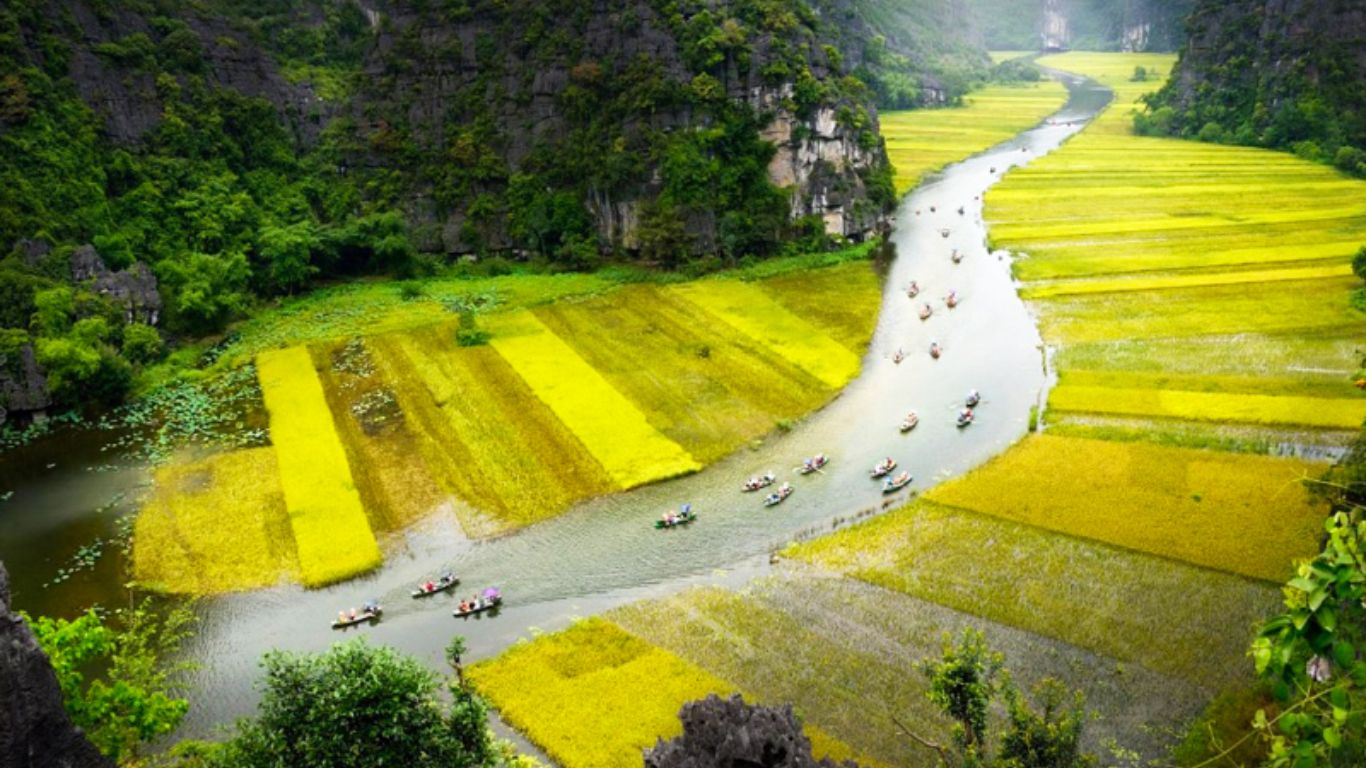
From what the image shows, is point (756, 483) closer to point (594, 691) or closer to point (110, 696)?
point (594, 691)

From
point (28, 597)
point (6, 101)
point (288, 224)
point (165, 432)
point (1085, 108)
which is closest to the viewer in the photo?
point (28, 597)

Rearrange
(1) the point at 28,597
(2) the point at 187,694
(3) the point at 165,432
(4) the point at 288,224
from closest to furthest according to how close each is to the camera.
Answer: (2) the point at 187,694 < (1) the point at 28,597 < (3) the point at 165,432 < (4) the point at 288,224

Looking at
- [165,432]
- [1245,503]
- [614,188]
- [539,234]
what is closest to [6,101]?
[165,432]

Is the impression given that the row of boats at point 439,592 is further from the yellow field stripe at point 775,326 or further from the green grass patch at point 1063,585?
the yellow field stripe at point 775,326

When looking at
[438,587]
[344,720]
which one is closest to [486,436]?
[438,587]

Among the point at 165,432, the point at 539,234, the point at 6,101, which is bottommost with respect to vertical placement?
the point at 165,432

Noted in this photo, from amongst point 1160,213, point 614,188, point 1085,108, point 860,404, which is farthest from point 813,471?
point 1085,108

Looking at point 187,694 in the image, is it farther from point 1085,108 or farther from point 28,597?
point 1085,108

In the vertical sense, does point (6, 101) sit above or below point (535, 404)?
above

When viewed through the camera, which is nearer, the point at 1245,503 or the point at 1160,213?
the point at 1245,503
